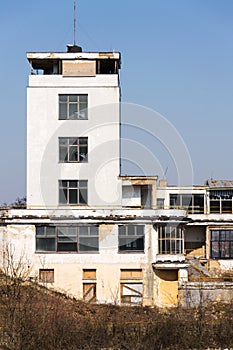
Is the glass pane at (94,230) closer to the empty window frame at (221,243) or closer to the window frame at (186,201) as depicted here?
the empty window frame at (221,243)

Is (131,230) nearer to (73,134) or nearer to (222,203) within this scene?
(73,134)

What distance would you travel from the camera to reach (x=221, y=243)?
40750 millimetres

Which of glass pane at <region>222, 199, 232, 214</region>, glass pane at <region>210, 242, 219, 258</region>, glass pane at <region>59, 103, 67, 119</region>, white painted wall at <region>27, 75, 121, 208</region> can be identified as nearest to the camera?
white painted wall at <region>27, 75, 121, 208</region>

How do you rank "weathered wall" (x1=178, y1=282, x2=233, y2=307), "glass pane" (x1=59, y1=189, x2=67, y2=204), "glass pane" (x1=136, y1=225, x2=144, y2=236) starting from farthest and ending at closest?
"glass pane" (x1=59, y1=189, x2=67, y2=204)
"glass pane" (x1=136, y1=225, x2=144, y2=236)
"weathered wall" (x1=178, y1=282, x2=233, y2=307)

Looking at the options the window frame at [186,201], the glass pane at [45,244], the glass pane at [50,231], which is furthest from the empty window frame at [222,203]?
the glass pane at [45,244]

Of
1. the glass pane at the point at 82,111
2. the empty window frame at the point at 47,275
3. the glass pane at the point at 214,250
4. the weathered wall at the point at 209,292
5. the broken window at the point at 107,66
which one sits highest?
the broken window at the point at 107,66

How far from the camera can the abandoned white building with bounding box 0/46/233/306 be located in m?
32.4

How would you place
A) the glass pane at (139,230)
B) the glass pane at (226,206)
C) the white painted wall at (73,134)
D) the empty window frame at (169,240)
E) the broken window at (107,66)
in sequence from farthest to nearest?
the glass pane at (226,206) → the broken window at (107,66) → the white painted wall at (73,134) → the glass pane at (139,230) → the empty window frame at (169,240)

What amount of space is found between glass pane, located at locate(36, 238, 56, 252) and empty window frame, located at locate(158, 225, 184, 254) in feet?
17.2

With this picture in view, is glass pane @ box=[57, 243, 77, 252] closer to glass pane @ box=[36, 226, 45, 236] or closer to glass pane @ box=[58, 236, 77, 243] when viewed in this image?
glass pane @ box=[58, 236, 77, 243]

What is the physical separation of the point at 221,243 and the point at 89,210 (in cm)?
1122

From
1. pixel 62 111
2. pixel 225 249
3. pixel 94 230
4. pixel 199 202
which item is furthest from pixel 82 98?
pixel 225 249

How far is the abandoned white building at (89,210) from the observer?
32.4 meters

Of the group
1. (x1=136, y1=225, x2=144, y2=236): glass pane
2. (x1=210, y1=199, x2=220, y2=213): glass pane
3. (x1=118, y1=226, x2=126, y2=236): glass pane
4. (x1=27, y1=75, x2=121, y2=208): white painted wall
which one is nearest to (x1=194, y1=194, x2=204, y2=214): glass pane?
(x1=210, y1=199, x2=220, y2=213): glass pane
